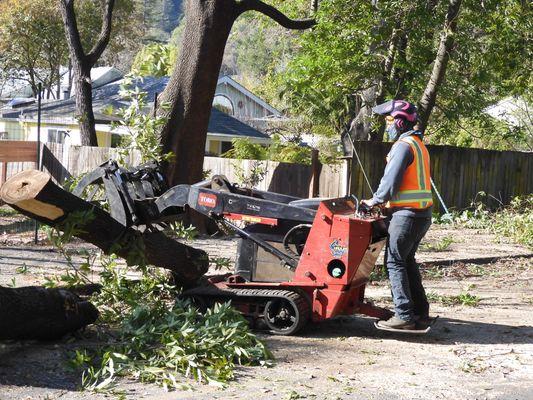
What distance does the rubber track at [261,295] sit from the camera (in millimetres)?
8203

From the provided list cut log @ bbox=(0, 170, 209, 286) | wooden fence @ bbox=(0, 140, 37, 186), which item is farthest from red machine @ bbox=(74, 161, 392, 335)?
wooden fence @ bbox=(0, 140, 37, 186)

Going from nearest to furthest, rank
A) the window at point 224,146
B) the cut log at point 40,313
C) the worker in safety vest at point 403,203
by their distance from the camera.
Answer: the cut log at point 40,313, the worker in safety vest at point 403,203, the window at point 224,146

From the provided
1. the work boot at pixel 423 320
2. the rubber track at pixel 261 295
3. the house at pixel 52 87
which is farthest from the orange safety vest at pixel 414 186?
the house at pixel 52 87

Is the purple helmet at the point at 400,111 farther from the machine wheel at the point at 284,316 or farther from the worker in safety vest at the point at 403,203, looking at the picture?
the machine wheel at the point at 284,316

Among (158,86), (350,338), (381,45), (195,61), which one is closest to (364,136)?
(381,45)

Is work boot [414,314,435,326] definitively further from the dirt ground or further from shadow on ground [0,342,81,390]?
shadow on ground [0,342,81,390]

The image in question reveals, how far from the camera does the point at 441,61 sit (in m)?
20.5

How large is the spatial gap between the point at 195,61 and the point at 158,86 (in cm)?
1929

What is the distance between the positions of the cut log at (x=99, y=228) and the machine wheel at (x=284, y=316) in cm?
110

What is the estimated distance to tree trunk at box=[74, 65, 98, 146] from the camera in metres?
23.0

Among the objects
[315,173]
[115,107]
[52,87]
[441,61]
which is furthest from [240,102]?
[315,173]

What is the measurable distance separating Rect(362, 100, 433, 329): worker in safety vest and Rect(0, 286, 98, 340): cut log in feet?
8.81

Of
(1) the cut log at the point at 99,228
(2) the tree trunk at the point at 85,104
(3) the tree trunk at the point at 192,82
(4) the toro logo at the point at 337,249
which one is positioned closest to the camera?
(1) the cut log at the point at 99,228

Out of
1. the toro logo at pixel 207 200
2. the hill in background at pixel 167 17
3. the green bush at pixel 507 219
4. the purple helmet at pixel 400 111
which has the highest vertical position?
the hill in background at pixel 167 17
